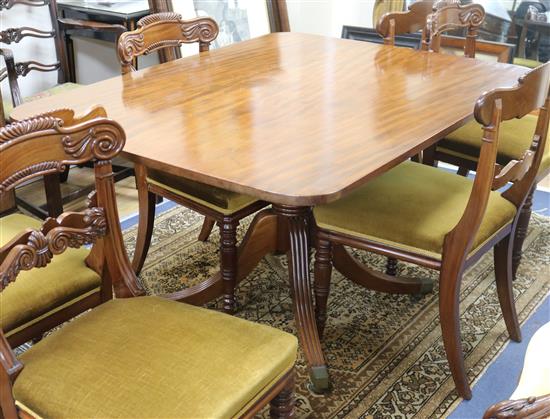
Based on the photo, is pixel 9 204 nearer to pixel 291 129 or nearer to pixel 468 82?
pixel 291 129

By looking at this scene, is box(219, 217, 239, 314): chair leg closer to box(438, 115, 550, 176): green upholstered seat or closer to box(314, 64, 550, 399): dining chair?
box(314, 64, 550, 399): dining chair

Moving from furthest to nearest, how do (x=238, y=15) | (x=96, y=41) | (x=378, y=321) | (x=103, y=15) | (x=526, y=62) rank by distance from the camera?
1. (x=526, y=62)
2. (x=238, y=15)
3. (x=96, y=41)
4. (x=103, y=15)
5. (x=378, y=321)

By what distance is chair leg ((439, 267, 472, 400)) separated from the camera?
5.77 ft

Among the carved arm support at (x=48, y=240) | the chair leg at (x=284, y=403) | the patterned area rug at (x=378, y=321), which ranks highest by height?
the carved arm support at (x=48, y=240)

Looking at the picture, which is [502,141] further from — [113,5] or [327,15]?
[327,15]

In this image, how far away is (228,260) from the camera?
6.88ft

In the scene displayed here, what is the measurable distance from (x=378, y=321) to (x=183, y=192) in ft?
2.50

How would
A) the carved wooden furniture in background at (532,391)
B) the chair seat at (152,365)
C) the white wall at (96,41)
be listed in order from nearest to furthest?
the carved wooden furniture in background at (532,391) → the chair seat at (152,365) → the white wall at (96,41)

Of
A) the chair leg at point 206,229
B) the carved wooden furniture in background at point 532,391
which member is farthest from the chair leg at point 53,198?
the carved wooden furniture in background at point 532,391

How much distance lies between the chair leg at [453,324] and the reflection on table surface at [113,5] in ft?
6.89

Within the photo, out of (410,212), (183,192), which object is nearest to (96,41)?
(183,192)

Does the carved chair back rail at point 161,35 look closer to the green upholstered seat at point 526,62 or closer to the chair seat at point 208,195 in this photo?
the chair seat at point 208,195

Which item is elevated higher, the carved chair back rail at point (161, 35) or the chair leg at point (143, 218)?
the carved chair back rail at point (161, 35)

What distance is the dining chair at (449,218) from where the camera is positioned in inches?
64.1
